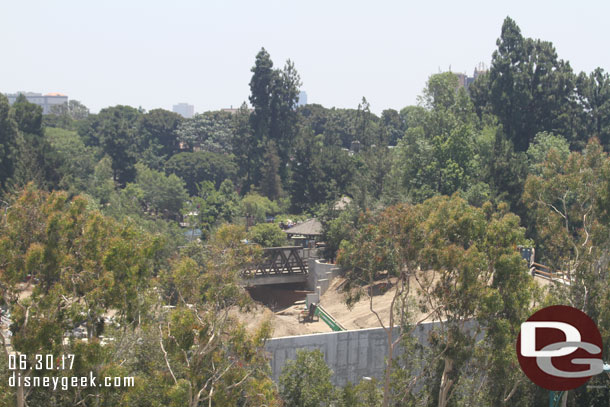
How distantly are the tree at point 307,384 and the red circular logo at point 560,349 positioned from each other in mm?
10282

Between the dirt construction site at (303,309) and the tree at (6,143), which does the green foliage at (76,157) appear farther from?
the dirt construction site at (303,309)

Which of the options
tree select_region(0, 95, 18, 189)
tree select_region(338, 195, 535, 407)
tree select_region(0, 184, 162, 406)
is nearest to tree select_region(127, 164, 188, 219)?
tree select_region(0, 95, 18, 189)

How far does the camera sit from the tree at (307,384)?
→ 762 inches

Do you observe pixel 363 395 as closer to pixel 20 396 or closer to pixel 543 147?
pixel 20 396

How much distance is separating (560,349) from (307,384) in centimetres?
1112

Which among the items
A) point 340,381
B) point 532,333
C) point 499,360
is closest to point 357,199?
point 340,381

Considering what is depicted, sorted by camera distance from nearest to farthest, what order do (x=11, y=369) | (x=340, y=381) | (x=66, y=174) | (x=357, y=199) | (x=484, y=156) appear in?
(x=11, y=369) → (x=340, y=381) → (x=357, y=199) → (x=484, y=156) → (x=66, y=174)

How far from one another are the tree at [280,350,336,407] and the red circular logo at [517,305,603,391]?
33.7 ft

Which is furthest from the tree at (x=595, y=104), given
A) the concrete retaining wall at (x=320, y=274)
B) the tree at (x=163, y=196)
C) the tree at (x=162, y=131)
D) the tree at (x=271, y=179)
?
the tree at (x=162, y=131)

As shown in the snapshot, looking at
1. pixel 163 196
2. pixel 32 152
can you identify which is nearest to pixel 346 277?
pixel 32 152

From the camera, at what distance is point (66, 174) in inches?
2110

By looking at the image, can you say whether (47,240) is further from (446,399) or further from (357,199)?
(357,199)

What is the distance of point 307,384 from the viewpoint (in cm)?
1952

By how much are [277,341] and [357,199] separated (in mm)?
21396
